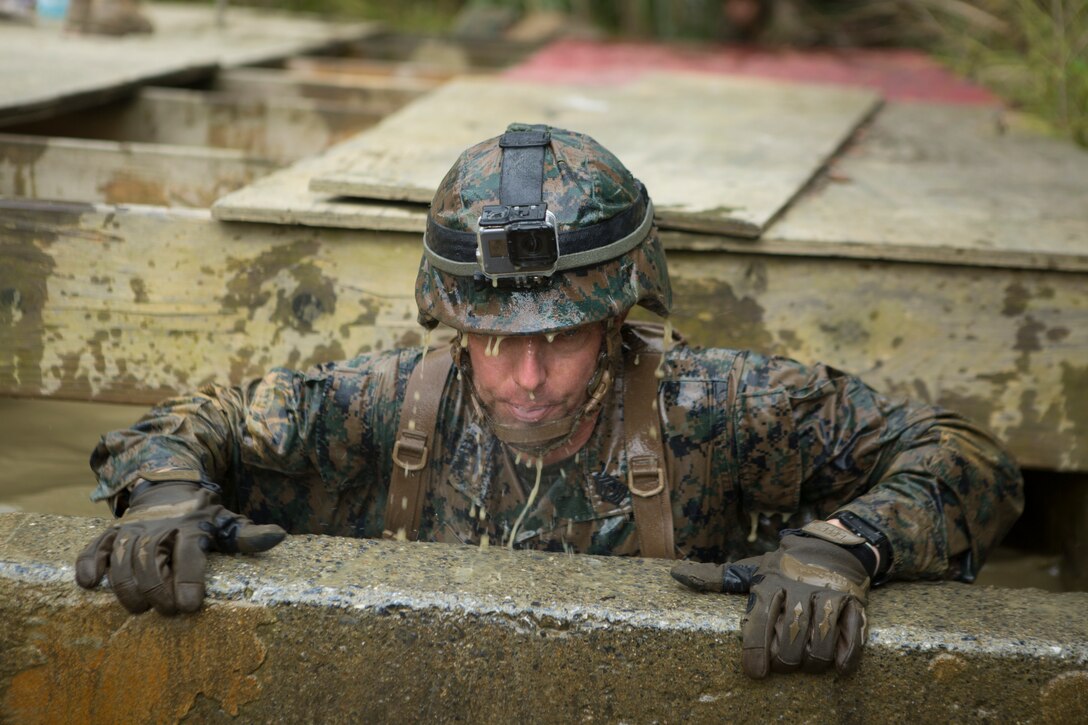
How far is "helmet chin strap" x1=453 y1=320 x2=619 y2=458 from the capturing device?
283 centimetres

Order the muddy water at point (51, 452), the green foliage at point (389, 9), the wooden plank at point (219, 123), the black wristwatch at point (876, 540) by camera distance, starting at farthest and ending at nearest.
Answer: the green foliage at point (389, 9) < the wooden plank at point (219, 123) < the muddy water at point (51, 452) < the black wristwatch at point (876, 540)

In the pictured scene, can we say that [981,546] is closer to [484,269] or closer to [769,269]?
[769,269]

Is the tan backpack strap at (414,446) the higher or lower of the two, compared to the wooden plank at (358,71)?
lower

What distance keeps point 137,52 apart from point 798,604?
6017 mm

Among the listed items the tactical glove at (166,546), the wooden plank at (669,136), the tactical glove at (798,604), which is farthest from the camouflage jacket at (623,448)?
the wooden plank at (669,136)

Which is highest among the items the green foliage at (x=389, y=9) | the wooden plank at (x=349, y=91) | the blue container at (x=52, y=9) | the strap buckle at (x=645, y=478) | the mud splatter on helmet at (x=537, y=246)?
the green foliage at (x=389, y=9)

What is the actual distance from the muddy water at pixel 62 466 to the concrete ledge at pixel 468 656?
1599 mm

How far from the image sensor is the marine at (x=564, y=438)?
8.52ft

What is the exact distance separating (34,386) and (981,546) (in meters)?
2.72

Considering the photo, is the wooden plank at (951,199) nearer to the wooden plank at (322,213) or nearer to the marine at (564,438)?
the marine at (564,438)

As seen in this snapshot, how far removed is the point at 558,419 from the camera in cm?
281

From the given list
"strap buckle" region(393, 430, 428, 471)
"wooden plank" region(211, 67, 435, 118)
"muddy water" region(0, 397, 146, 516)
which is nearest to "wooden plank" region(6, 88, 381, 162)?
Answer: "wooden plank" region(211, 67, 435, 118)

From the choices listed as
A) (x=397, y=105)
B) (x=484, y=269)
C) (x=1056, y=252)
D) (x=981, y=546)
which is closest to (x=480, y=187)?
(x=484, y=269)

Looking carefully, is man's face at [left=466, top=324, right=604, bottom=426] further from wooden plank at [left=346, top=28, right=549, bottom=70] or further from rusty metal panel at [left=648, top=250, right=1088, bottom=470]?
wooden plank at [left=346, top=28, right=549, bottom=70]
